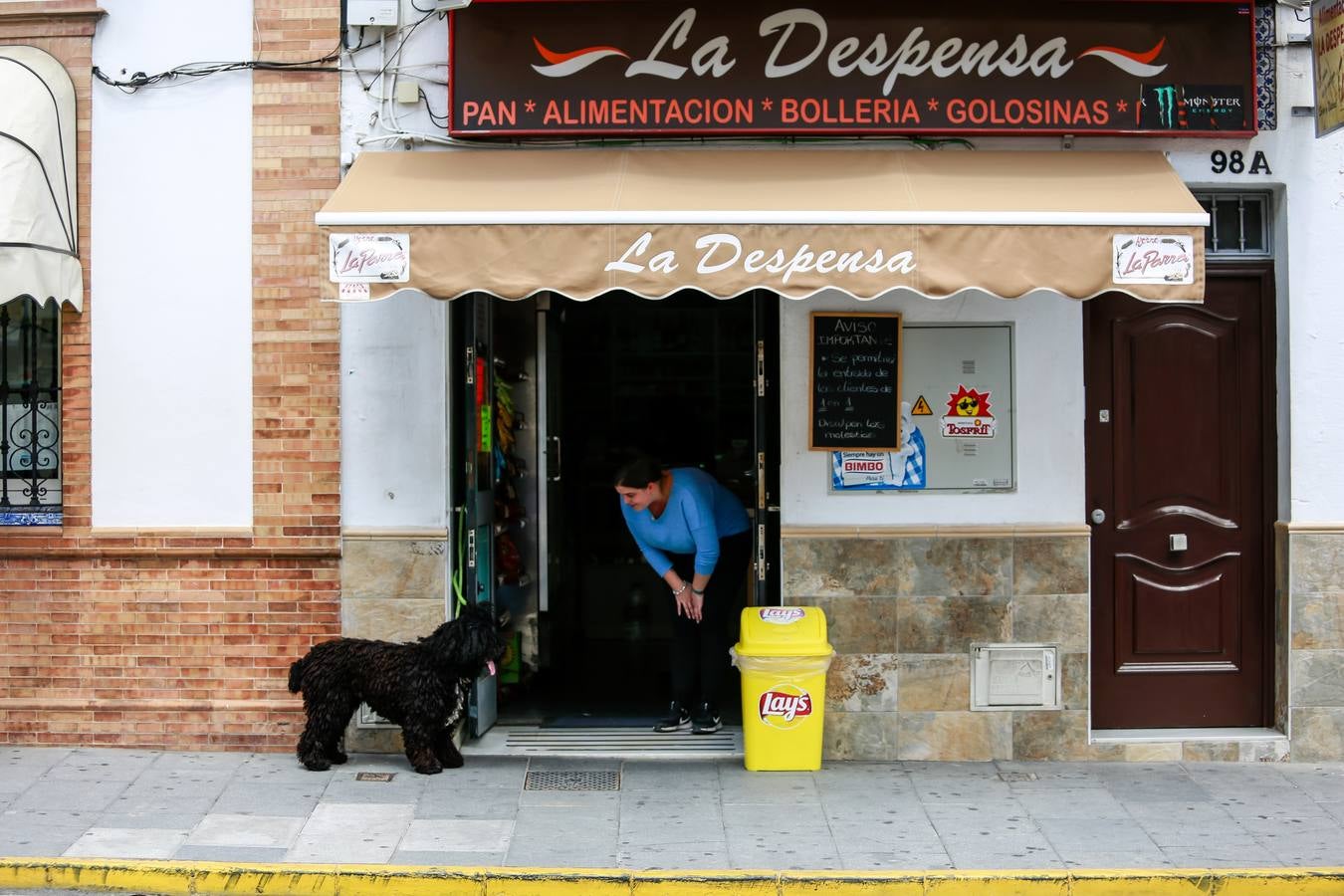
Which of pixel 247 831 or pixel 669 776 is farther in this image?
pixel 669 776

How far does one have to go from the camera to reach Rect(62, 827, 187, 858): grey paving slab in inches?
237

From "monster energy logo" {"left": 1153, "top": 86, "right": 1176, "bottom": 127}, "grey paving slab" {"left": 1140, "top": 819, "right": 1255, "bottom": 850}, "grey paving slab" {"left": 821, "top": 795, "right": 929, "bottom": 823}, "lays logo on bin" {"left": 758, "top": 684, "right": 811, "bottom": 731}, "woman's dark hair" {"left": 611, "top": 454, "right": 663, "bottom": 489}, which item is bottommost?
"grey paving slab" {"left": 1140, "top": 819, "right": 1255, "bottom": 850}

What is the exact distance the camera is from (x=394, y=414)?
7.62 m

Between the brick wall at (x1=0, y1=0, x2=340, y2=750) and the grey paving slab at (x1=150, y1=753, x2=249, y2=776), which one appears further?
the brick wall at (x1=0, y1=0, x2=340, y2=750)

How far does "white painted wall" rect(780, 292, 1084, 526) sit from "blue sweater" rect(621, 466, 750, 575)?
0.47m

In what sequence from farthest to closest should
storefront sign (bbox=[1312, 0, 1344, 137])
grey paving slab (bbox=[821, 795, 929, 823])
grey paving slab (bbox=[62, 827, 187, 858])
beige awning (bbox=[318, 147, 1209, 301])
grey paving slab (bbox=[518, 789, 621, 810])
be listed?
storefront sign (bbox=[1312, 0, 1344, 137]) → grey paving slab (bbox=[518, 789, 621, 810]) → grey paving slab (bbox=[821, 795, 929, 823]) → beige awning (bbox=[318, 147, 1209, 301]) → grey paving slab (bbox=[62, 827, 187, 858])

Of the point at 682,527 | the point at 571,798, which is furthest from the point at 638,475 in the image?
the point at 571,798

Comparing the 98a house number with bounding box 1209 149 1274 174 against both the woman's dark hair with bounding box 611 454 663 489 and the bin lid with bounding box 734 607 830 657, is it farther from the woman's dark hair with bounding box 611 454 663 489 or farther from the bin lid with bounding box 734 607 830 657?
the woman's dark hair with bounding box 611 454 663 489

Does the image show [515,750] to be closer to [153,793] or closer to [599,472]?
[153,793]

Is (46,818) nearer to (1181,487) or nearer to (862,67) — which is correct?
(862,67)

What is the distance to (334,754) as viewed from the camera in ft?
24.3

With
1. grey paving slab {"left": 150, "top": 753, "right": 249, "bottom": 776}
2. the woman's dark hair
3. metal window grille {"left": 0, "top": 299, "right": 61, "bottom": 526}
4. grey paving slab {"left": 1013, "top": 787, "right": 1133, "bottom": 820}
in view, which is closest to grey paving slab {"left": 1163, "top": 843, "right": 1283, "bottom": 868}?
grey paving slab {"left": 1013, "top": 787, "right": 1133, "bottom": 820}

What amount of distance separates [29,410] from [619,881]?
484 cm

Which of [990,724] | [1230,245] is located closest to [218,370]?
[990,724]
